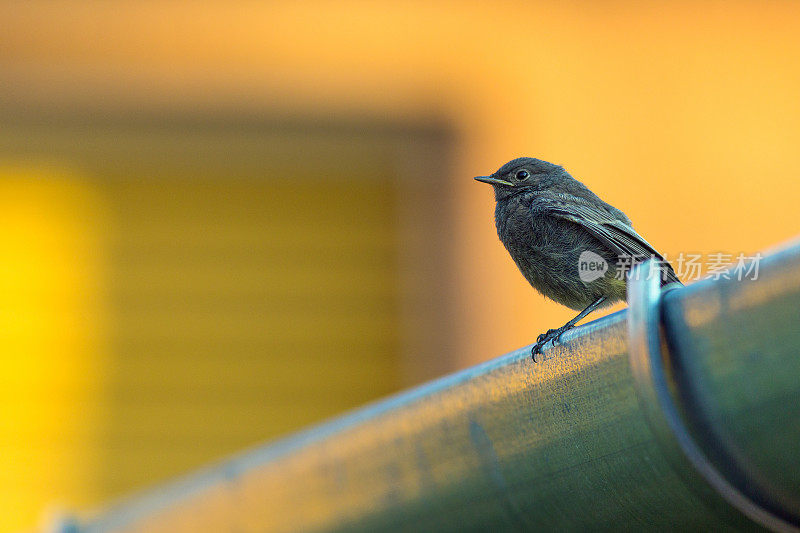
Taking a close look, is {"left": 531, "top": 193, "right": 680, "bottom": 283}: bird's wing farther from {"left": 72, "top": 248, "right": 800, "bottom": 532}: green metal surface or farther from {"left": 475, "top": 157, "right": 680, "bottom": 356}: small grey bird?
{"left": 72, "top": 248, "right": 800, "bottom": 532}: green metal surface

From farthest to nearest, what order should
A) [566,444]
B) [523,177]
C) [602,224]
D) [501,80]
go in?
[501,80]
[523,177]
[602,224]
[566,444]

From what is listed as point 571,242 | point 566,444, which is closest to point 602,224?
point 571,242

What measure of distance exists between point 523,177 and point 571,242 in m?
0.48

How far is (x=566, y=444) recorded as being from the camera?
1.47m

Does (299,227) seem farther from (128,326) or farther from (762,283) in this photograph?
(762,283)

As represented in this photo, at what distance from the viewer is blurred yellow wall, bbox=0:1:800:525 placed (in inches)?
272

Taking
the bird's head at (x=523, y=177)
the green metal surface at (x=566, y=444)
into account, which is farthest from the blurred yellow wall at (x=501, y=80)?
the green metal surface at (x=566, y=444)

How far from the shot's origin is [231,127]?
7223 millimetres

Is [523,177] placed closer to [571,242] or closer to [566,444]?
[571,242]

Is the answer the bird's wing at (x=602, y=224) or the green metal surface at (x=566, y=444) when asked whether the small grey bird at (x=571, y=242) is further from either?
the green metal surface at (x=566, y=444)

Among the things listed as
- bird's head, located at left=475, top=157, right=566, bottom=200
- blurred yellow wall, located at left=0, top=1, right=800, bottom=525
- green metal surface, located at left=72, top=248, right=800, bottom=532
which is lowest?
green metal surface, located at left=72, top=248, right=800, bottom=532

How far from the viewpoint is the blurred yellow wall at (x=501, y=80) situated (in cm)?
691

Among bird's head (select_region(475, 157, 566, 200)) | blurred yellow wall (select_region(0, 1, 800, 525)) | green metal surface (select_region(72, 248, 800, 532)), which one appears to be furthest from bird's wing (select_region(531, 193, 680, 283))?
blurred yellow wall (select_region(0, 1, 800, 525))

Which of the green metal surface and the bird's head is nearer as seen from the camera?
the green metal surface
